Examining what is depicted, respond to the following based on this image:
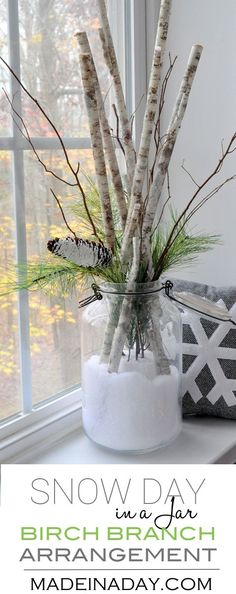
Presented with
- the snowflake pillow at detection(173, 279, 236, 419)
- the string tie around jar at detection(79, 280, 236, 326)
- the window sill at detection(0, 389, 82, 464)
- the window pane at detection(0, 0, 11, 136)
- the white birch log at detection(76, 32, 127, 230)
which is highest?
the window pane at detection(0, 0, 11, 136)

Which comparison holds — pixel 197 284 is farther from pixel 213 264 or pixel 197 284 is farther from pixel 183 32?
pixel 183 32

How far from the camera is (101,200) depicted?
126cm

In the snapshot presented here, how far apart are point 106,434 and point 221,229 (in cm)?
54

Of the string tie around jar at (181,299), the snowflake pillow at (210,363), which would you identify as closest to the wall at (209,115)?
the snowflake pillow at (210,363)

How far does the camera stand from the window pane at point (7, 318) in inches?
52.0

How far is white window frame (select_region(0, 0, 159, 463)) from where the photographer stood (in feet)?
4.33

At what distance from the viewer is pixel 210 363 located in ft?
4.76

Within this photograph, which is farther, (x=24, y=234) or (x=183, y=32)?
(x=183, y=32)

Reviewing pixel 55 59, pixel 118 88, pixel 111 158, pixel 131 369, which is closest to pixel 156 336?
pixel 131 369

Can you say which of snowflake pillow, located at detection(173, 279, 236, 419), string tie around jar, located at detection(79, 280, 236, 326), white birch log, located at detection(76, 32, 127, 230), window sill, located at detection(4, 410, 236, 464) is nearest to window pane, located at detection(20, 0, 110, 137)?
white birch log, located at detection(76, 32, 127, 230)

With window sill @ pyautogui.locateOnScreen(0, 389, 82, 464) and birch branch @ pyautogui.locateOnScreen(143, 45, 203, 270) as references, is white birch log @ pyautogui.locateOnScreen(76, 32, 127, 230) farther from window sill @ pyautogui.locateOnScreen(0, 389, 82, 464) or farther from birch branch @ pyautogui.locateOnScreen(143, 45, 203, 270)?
window sill @ pyautogui.locateOnScreen(0, 389, 82, 464)

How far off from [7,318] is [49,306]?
0.13 meters

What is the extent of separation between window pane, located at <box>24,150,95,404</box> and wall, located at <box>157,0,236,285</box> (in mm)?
251
